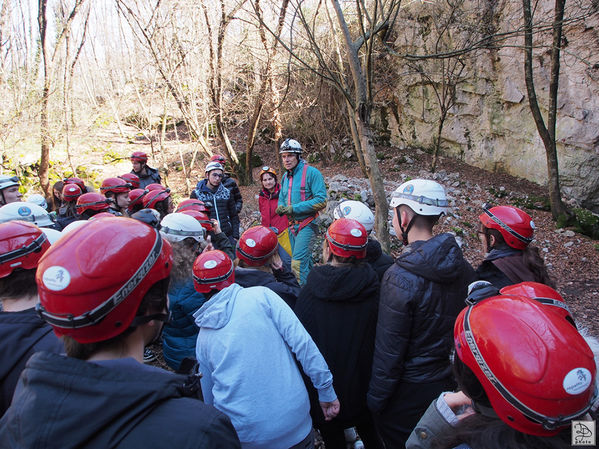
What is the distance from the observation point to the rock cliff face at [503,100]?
27.8 feet

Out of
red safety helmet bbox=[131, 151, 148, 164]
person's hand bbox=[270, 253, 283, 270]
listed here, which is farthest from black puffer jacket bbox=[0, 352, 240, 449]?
red safety helmet bbox=[131, 151, 148, 164]

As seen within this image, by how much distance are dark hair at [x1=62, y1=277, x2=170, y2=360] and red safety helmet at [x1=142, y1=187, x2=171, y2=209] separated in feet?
12.6

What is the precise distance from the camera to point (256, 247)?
268cm

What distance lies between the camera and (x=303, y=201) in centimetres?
524

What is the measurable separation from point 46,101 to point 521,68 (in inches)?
487

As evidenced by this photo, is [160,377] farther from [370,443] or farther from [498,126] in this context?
[498,126]

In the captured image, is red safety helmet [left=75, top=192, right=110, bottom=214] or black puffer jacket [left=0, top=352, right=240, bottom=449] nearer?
black puffer jacket [left=0, top=352, right=240, bottom=449]

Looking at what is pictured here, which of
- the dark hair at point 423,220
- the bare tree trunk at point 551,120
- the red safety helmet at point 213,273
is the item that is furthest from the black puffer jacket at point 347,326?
the bare tree trunk at point 551,120

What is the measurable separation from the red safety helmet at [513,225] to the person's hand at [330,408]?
169cm

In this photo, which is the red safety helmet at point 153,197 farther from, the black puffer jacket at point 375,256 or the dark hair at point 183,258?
the black puffer jacket at point 375,256

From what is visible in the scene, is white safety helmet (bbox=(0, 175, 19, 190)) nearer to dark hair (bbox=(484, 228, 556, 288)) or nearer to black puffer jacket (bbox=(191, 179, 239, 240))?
black puffer jacket (bbox=(191, 179, 239, 240))

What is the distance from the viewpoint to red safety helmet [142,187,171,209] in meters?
4.73

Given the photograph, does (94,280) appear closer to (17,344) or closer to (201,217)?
(17,344)

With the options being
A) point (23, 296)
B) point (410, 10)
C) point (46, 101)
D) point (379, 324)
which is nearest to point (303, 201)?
point (379, 324)
